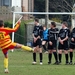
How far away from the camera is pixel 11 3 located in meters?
48.5

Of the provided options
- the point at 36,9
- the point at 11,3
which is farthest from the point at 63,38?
the point at 36,9

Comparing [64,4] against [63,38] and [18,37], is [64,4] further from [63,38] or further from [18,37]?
[63,38]

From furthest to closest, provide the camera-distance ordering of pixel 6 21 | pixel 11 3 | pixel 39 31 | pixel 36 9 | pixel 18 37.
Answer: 1. pixel 36 9
2. pixel 11 3
3. pixel 6 21
4. pixel 18 37
5. pixel 39 31

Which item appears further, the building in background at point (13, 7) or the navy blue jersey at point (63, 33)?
the building in background at point (13, 7)

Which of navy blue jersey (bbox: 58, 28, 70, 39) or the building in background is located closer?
navy blue jersey (bbox: 58, 28, 70, 39)

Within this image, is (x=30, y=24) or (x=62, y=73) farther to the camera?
(x=30, y=24)

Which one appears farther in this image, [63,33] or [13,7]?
[13,7]

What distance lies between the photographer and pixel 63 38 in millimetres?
21562

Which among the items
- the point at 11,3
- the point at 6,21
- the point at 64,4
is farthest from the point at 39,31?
the point at 64,4

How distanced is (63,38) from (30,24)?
1507 cm

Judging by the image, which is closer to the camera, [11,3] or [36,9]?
[11,3]

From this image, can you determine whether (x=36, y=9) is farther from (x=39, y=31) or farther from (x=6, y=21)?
(x=39, y=31)

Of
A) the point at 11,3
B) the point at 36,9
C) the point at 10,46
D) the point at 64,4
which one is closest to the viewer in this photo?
the point at 10,46

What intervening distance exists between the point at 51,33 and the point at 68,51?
4.09ft
